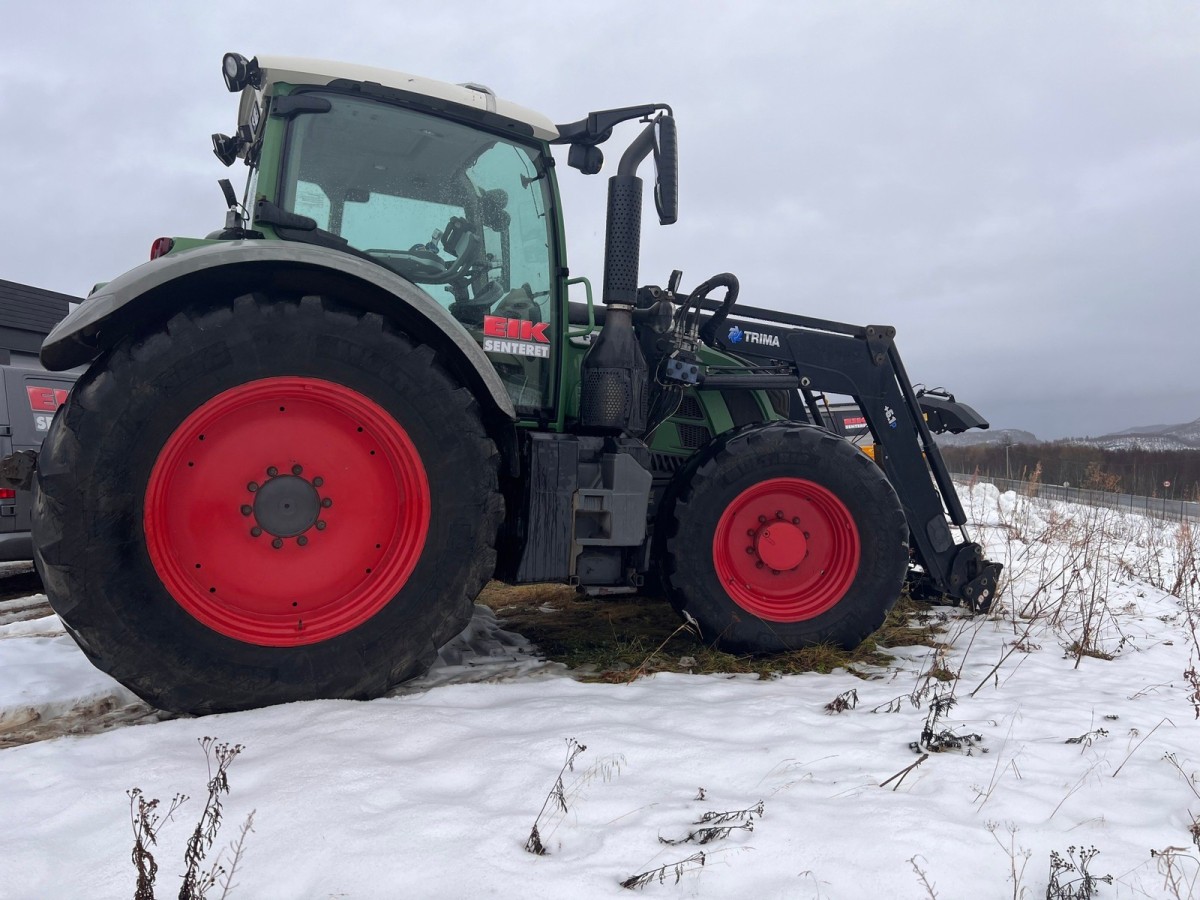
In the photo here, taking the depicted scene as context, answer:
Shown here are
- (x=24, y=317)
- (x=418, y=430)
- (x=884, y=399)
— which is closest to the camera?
(x=418, y=430)

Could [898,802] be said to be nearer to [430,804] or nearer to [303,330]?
[430,804]

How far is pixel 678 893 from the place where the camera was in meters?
1.54

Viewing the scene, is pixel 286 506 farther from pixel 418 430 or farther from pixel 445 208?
pixel 445 208

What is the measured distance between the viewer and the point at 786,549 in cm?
359

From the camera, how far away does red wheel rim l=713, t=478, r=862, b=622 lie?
358 centimetres

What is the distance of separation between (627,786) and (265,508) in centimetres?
152

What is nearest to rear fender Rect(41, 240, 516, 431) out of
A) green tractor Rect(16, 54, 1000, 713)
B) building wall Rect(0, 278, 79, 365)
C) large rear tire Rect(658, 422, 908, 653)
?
green tractor Rect(16, 54, 1000, 713)

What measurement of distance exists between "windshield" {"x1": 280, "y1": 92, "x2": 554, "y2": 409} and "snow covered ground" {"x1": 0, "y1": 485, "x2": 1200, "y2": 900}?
157 centimetres

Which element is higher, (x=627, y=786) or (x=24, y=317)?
(x=24, y=317)

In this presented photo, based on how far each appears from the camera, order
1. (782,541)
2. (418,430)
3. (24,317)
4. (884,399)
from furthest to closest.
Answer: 1. (24,317)
2. (884,399)
3. (782,541)
4. (418,430)

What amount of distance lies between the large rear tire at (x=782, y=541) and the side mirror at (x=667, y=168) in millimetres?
1087

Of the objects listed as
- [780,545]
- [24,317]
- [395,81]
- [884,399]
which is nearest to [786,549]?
[780,545]

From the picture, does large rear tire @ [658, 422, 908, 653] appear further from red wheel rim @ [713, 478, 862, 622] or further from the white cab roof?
the white cab roof

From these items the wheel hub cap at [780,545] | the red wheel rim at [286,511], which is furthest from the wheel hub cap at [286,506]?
the wheel hub cap at [780,545]
